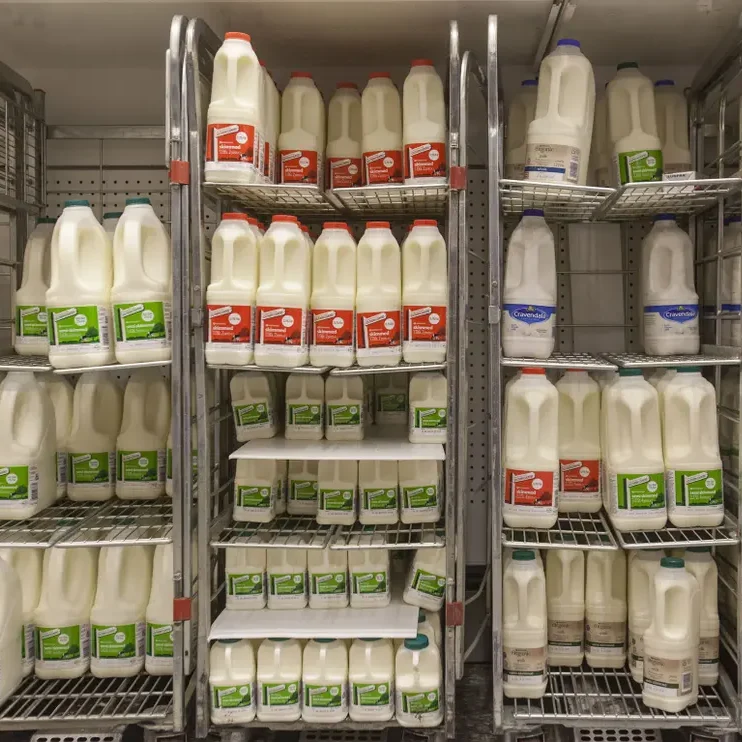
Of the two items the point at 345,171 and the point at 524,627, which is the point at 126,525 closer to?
the point at 524,627

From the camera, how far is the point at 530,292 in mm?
2158

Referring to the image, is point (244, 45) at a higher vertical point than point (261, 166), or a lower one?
higher

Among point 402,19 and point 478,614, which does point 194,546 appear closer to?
point 478,614

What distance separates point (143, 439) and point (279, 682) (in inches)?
37.6

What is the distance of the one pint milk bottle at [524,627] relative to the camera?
214cm

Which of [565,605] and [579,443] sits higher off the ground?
[579,443]

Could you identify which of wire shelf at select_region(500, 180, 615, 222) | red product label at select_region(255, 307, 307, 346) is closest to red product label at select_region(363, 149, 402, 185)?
wire shelf at select_region(500, 180, 615, 222)

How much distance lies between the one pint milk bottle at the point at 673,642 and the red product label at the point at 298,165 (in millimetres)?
1754

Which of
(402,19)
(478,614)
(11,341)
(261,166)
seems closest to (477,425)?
(478,614)

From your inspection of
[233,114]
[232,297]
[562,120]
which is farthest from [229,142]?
[562,120]

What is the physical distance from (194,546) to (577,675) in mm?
1414

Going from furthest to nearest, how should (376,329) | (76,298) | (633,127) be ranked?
(633,127) → (376,329) → (76,298)

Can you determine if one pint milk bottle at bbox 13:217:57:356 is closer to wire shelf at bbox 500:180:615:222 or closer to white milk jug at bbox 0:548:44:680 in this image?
white milk jug at bbox 0:548:44:680

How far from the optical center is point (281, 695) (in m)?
2.07
